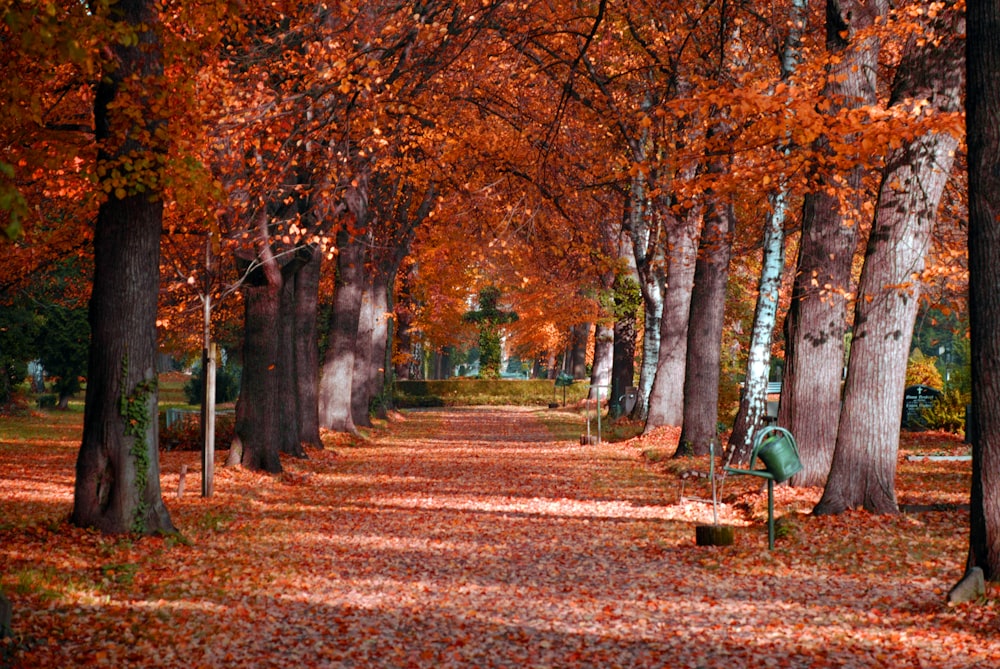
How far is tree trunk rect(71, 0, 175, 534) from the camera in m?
11.4

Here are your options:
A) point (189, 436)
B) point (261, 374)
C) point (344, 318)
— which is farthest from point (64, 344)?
point (261, 374)

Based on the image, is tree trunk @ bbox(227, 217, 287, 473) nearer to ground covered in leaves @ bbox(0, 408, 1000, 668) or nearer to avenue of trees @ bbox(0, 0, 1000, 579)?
avenue of trees @ bbox(0, 0, 1000, 579)

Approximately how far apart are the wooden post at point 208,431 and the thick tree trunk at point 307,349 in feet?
15.3

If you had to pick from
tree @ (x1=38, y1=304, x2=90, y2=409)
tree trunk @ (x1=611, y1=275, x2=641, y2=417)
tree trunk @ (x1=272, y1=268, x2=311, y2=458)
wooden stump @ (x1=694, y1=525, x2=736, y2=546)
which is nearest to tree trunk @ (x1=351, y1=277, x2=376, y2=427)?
tree trunk @ (x1=611, y1=275, x2=641, y2=417)

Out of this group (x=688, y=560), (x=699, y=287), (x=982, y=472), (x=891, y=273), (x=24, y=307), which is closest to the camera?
(x=982, y=472)

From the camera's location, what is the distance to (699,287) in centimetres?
2205

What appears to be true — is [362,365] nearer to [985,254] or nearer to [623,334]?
[623,334]

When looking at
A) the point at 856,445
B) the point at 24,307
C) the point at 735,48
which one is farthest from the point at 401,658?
the point at 24,307

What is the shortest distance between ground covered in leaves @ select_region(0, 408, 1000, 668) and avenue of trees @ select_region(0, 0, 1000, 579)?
0.97 metres

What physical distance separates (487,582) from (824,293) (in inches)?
235

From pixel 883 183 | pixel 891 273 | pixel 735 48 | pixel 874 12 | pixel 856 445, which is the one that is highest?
pixel 735 48

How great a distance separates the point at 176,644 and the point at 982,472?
5.77 m

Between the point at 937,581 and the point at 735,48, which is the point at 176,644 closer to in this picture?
the point at 937,581

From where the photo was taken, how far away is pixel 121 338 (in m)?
11.4
